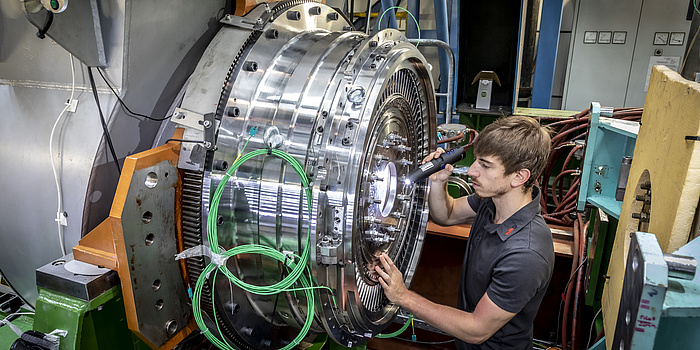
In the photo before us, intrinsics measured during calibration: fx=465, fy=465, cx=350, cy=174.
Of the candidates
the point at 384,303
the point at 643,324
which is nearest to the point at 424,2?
the point at 384,303

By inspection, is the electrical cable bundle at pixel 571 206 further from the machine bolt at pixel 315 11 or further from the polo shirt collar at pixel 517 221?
the machine bolt at pixel 315 11

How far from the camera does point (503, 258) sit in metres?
1.53

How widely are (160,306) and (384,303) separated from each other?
0.82 metres

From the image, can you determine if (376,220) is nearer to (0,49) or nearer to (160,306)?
(160,306)

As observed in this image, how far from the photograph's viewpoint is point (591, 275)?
218cm

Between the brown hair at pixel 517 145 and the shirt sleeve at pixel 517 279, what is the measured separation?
27 cm

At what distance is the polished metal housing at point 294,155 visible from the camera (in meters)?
1.28

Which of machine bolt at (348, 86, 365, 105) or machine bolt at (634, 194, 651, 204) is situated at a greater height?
machine bolt at (348, 86, 365, 105)

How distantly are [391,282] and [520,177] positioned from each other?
561 mm

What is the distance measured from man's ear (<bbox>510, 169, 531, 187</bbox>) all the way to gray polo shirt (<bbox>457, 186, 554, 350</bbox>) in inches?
3.7

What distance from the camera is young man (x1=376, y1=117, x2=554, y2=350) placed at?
4.83 feet

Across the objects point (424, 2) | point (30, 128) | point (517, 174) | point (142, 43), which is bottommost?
point (517, 174)

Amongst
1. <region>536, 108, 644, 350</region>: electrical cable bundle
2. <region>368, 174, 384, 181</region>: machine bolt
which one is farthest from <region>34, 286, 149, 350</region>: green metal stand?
<region>536, 108, 644, 350</region>: electrical cable bundle

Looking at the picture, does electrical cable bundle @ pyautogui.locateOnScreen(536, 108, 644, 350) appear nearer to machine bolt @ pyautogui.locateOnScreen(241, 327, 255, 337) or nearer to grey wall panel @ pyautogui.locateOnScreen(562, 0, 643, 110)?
machine bolt @ pyautogui.locateOnScreen(241, 327, 255, 337)
